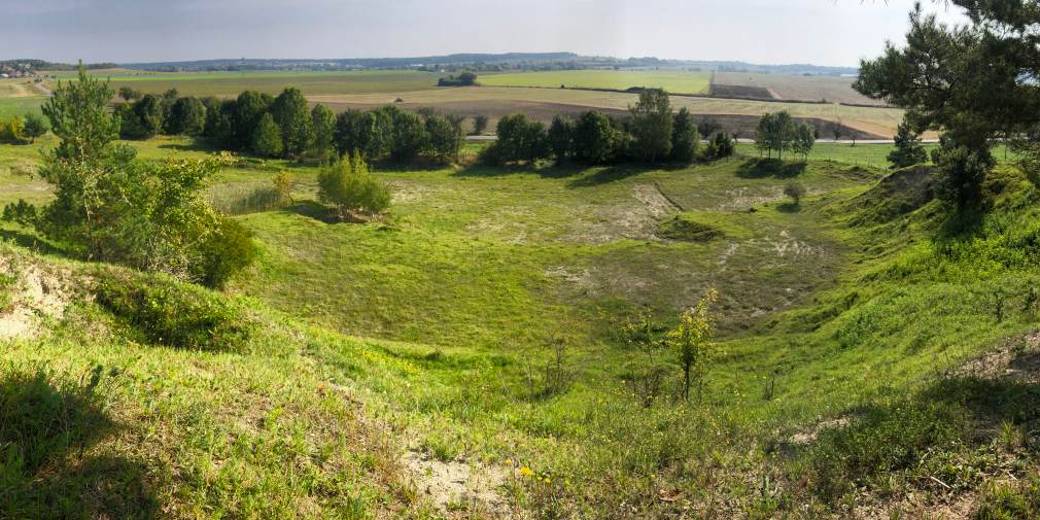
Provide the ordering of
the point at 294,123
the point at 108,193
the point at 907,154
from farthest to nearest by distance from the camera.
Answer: the point at 294,123
the point at 907,154
the point at 108,193

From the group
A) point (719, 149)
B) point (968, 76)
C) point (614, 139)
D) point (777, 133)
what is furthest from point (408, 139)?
point (968, 76)

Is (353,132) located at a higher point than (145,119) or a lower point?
lower

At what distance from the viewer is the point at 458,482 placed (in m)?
10.8

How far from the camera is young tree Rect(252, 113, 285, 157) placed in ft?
278

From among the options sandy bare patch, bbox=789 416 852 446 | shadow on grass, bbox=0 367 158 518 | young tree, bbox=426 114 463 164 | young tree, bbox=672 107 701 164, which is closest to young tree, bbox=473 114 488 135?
young tree, bbox=426 114 463 164

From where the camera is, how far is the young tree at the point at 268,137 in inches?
3339

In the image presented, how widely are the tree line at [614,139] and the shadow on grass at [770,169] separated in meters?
8.40

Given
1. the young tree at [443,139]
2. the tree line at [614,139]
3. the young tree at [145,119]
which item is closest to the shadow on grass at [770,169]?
the tree line at [614,139]

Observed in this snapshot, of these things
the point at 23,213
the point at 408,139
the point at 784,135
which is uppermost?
the point at 784,135

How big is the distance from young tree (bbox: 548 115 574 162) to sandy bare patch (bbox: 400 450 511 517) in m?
76.5

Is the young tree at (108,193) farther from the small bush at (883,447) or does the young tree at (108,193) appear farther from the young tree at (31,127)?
the young tree at (31,127)

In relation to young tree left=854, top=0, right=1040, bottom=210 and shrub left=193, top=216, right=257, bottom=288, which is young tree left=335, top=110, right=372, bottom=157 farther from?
young tree left=854, top=0, right=1040, bottom=210

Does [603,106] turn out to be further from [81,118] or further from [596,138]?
[81,118]

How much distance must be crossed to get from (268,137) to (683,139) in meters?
59.0
